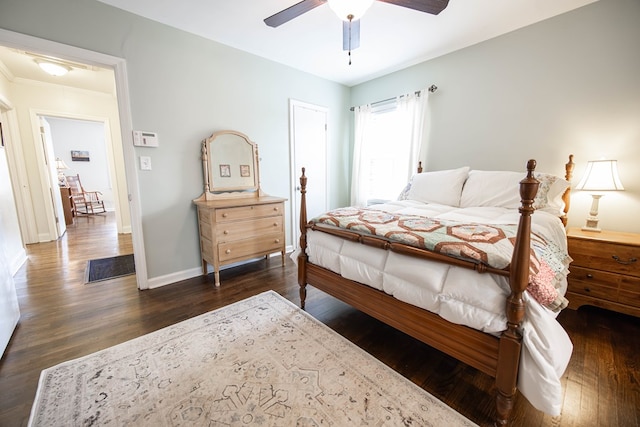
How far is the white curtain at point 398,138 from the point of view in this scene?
3270 mm

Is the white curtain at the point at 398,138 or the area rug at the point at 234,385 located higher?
the white curtain at the point at 398,138

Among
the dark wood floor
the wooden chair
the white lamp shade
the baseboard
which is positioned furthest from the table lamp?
the wooden chair

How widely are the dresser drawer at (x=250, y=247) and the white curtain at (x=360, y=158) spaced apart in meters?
1.60

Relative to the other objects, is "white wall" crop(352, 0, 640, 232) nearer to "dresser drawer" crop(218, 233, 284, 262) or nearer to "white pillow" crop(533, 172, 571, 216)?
"white pillow" crop(533, 172, 571, 216)

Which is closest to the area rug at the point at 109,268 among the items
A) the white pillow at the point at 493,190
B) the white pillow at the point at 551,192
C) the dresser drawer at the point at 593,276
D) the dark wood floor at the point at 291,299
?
the dark wood floor at the point at 291,299

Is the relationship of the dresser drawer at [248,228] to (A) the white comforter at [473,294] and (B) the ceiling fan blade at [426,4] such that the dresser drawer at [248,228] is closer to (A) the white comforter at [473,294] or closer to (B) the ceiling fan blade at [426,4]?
(A) the white comforter at [473,294]

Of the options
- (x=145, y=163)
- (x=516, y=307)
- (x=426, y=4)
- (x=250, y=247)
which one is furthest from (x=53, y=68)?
(x=516, y=307)

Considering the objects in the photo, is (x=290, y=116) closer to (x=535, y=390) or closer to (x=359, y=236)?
(x=359, y=236)

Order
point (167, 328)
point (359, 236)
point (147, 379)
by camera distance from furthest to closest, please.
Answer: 1. point (167, 328)
2. point (359, 236)
3. point (147, 379)

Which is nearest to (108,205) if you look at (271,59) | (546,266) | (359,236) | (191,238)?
(191,238)

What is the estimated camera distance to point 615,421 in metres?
1.17

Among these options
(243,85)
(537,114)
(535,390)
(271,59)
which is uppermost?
(271,59)

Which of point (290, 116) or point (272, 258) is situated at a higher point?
point (290, 116)

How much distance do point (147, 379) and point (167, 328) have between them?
0.49 metres
